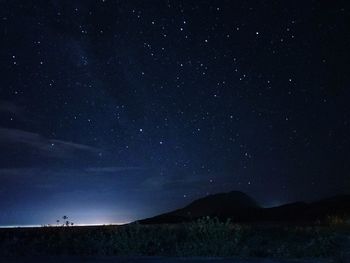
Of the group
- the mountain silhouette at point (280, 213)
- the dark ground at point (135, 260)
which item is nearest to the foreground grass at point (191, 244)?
the dark ground at point (135, 260)

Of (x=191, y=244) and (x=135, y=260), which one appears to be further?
(x=191, y=244)

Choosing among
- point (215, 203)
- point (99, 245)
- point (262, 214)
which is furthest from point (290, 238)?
point (215, 203)

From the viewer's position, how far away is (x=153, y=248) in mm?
13516

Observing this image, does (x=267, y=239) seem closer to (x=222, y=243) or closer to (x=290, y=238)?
(x=290, y=238)

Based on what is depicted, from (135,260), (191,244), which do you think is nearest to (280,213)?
(191,244)

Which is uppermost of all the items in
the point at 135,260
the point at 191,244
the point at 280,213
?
the point at 280,213

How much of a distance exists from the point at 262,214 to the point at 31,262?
3502 cm

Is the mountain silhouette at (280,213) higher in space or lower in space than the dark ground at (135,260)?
higher

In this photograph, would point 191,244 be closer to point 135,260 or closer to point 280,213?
point 135,260

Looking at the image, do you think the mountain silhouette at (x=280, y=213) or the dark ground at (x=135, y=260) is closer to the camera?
the dark ground at (x=135, y=260)

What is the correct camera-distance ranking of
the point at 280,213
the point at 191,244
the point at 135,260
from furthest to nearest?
the point at 280,213
the point at 191,244
the point at 135,260

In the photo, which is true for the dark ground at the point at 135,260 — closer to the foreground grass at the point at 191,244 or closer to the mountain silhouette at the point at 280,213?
the foreground grass at the point at 191,244

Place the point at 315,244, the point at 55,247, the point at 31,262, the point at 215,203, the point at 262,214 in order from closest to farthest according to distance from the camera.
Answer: the point at 31,262
the point at 315,244
the point at 55,247
the point at 262,214
the point at 215,203

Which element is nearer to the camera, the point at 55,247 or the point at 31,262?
the point at 31,262
